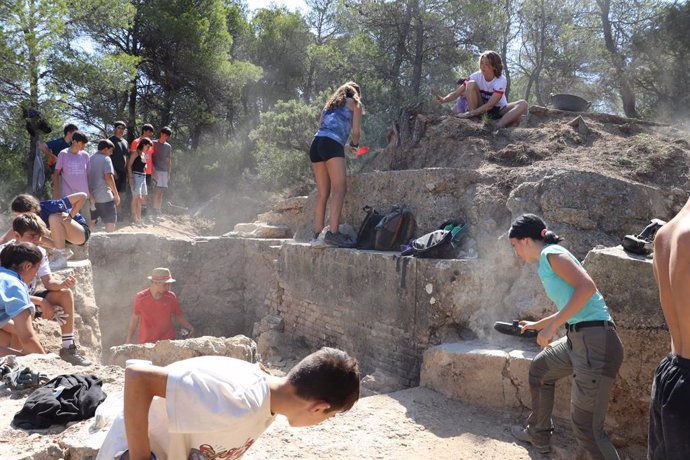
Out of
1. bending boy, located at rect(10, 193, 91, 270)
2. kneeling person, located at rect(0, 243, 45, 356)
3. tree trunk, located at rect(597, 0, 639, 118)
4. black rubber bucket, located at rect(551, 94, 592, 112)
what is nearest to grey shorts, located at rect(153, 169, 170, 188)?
bending boy, located at rect(10, 193, 91, 270)

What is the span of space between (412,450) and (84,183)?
6.45 m

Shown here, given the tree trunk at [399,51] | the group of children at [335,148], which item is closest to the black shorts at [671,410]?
the group of children at [335,148]

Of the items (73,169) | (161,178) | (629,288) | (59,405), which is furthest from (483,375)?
(161,178)

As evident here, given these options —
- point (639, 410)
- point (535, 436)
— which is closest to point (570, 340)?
point (535, 436)

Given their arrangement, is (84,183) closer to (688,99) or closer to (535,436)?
(535,436)

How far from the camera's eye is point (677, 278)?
2080mm

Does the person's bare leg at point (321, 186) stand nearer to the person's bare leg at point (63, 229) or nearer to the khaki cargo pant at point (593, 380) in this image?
the person's bare leg at point (63, 229)

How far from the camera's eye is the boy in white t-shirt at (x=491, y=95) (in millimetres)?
7578

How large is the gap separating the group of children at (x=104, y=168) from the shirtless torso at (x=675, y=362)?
25.6 feet

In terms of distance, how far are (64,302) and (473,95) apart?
5.52 m

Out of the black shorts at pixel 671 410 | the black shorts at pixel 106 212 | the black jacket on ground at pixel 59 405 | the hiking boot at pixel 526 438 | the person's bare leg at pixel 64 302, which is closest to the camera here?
the black shorts at pixel 671 410

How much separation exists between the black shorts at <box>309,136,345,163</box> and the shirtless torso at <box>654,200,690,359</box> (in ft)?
16.0

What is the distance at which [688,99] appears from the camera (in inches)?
523

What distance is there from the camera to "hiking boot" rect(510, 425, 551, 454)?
153 inches
